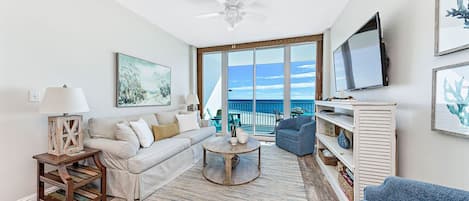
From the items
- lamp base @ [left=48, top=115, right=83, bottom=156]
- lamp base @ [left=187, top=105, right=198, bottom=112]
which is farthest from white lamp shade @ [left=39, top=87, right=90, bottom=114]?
lamp base @ [left=187, top=105, right=198, bottom=112]

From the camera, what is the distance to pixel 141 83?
11.7 feet

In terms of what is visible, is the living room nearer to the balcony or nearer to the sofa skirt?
the sofa skirt

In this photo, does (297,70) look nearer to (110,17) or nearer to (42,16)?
(110,17)

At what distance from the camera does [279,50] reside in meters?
5.02

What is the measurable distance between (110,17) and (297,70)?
3.94 metres

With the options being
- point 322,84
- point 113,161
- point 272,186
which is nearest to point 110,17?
point 113,161

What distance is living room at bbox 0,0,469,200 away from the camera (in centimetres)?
134

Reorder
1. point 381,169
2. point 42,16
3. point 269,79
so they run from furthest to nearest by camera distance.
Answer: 1. point 269,79
2. point 42,16
3. point 381,169

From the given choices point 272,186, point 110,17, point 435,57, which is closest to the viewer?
point 435,57

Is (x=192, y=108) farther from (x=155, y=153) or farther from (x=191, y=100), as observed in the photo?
(x=155, y=153)

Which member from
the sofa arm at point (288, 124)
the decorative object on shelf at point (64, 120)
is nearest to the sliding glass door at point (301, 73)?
the sofa arm at point (288, 124)

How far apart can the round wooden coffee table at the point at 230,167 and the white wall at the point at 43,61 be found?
1702mm

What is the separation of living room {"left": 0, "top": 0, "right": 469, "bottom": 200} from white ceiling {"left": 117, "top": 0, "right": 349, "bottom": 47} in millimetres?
32

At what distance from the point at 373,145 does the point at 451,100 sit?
64 cm
